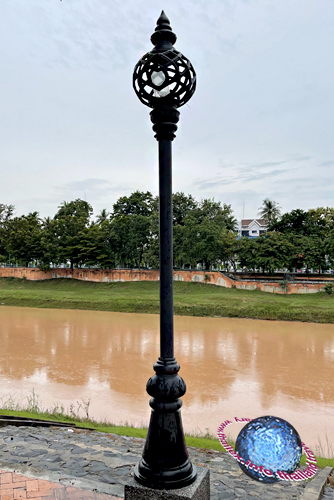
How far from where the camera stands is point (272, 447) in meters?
3.63

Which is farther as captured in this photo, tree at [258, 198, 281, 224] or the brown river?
tree at [258, 198, 281, 224]

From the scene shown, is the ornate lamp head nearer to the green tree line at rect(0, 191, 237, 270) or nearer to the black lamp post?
the black lamp post

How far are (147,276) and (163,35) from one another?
3502cm

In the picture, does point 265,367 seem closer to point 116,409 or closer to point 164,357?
point 116,409

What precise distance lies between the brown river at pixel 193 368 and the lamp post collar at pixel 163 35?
6.87 meters

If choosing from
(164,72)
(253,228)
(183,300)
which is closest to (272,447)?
(164,72)

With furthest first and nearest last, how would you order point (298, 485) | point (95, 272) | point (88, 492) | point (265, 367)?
1. point (95, 272)
2. point (265, 367)
3. point (298, 485)
4. point (88, 492)

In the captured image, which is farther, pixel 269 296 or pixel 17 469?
pixel 269 296

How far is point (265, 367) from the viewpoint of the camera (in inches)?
585

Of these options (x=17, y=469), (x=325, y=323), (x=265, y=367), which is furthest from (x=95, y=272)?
(x=17, y=469)

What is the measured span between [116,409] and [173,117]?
810 centimetres

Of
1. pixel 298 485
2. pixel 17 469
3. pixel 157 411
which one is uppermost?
pixel 157 411

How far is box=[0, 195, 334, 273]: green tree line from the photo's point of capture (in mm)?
34500

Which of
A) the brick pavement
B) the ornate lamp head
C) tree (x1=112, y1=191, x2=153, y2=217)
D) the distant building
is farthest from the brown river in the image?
the distant building
